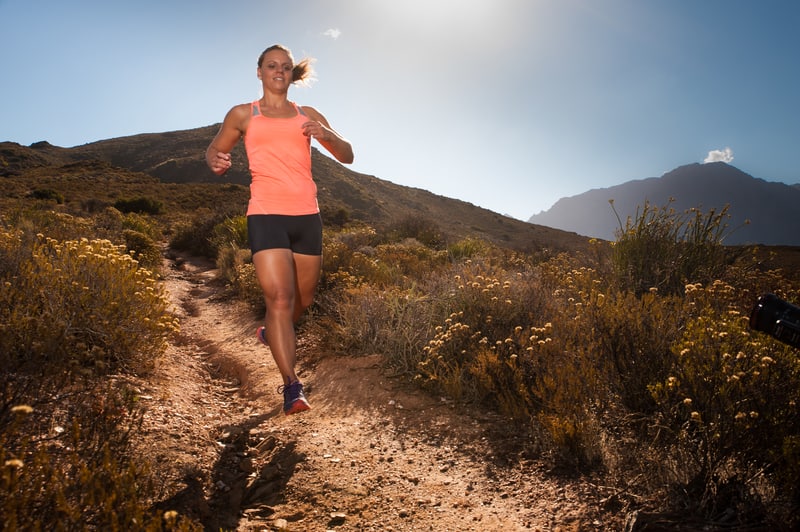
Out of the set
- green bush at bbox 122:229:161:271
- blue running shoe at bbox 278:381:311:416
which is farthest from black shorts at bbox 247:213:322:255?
green bush at bbox 122:229:161:271

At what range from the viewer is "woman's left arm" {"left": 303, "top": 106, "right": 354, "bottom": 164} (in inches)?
125

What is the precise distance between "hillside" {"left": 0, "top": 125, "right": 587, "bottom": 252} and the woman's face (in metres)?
27.1

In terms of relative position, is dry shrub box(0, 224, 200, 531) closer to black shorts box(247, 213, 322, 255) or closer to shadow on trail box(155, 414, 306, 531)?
shadow on trail box(155, 414, 306, 531)

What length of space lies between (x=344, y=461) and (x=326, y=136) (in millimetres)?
2207

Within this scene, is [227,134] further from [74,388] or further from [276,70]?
[74,388]

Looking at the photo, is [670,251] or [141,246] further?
[141,246]

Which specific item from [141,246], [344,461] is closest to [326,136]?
[344,461]

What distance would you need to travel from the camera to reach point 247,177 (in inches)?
1585

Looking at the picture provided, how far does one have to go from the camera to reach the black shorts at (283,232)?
3125 millimetres

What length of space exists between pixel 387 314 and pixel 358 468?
2043 mm

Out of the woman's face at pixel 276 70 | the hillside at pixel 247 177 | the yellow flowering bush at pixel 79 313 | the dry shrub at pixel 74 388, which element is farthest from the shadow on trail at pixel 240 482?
the hillside at pixel 247 177

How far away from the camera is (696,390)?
2.14 metres

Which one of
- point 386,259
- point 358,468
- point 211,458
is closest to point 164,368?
point 211,458

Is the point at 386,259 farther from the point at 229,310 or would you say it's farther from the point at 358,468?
the point at 358,468
